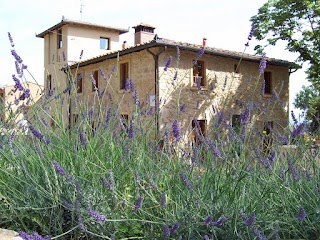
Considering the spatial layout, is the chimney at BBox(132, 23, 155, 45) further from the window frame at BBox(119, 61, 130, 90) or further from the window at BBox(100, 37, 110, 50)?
the window at BBox(100, 37, 110, 50)

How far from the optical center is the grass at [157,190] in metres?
2.08

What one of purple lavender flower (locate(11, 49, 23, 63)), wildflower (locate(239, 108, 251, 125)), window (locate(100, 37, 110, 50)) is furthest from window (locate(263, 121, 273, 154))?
window (locate(100, 37, 110, 50))

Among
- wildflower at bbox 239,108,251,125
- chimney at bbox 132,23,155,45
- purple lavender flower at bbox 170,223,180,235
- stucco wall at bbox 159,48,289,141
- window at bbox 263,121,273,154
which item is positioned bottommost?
purple lavender flower at bbox 170,223,180,235

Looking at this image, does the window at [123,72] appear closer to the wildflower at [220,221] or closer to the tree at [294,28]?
the tree at [294,28]

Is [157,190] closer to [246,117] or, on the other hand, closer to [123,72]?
[246,117]

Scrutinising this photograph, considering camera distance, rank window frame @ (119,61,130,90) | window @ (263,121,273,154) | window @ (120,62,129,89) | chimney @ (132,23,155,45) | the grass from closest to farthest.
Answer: the grass, window @ (263,121,273,154), window frame @ (119,61,130,90), window @ (120,62,129,89), chimney @ (132,23,155,45)

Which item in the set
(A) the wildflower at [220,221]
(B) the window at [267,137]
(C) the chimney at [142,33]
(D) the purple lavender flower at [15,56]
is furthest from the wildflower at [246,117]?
(C) the chimney at [142,33]

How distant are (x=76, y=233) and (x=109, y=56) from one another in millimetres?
13425

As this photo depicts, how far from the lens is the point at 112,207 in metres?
2.44

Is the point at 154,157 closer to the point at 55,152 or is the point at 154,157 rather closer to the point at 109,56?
the point at 55,152

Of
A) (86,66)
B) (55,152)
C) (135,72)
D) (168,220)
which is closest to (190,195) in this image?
(168,220)

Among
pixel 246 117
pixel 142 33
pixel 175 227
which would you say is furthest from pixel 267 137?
pixel 142 33

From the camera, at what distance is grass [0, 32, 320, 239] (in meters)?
2.08

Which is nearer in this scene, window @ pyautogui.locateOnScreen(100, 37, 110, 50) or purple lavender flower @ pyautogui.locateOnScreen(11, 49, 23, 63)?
purple lavender flower @ pyautogui.locateOnScreen(11, 49, 23, 63)
